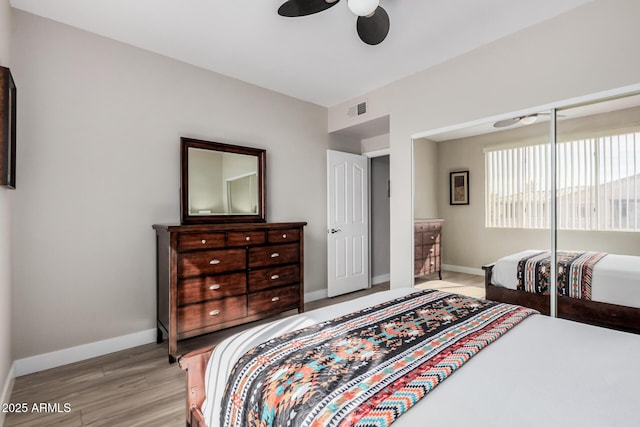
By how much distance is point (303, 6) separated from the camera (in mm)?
1929

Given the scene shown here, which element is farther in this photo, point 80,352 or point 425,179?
point 425,179

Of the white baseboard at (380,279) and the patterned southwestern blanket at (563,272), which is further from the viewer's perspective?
the white baseboard at (380,279)

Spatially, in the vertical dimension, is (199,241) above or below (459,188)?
below

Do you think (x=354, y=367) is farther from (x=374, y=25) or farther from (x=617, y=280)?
(x=617, y=280)

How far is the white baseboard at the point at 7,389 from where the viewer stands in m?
1.88

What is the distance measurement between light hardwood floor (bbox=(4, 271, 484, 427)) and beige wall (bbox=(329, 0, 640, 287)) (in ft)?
8.23

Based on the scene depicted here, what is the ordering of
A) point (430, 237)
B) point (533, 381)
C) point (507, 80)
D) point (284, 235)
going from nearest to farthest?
point (533, 381)
point (507, 80)
point (284, 235)
point (430, 237)

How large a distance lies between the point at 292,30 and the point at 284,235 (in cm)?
189

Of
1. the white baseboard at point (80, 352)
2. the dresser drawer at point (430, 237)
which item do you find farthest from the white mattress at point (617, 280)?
the white baseboard at point (80, 352)

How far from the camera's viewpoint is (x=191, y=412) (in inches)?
58.0

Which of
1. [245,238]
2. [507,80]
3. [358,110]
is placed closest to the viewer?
[507,80]

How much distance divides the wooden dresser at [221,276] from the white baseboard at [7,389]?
0.96 metres

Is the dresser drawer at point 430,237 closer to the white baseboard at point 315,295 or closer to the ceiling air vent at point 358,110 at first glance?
the white baseboard at point 315,295

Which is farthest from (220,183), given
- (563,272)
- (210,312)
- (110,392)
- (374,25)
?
(563,272)
